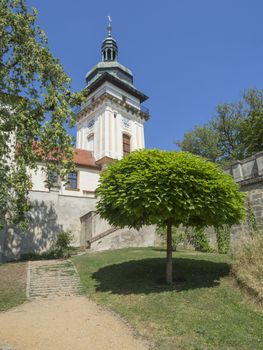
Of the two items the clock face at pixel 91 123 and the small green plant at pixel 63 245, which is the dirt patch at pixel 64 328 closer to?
the small green plant at pixel 63 245

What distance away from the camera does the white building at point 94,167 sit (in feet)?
76.0

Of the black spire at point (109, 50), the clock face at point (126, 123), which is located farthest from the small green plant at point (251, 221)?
the black spire at point (109, 50)

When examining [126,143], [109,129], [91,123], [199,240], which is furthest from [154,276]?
[91,123]

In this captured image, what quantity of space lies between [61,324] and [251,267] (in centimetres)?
693

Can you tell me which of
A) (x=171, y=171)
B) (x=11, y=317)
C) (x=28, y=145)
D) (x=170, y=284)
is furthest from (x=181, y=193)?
(x=28, y=145)

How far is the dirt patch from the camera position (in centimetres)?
766

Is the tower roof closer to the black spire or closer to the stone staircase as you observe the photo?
the black spire

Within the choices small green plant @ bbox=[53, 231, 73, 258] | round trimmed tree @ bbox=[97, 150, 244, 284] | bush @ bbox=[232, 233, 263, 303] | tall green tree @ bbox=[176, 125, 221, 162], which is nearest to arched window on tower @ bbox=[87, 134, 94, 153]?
tall green tree @ bbox=[176, 125, 221, 162]

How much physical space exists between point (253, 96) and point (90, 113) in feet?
72.2

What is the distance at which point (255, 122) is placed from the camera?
33469 mm

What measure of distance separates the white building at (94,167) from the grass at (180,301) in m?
7.53

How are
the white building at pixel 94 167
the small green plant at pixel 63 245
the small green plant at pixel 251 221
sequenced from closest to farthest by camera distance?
the small green plant at pixel 251 221 < the small green plant at pixel 63 245 < the white building at pixel 94 167

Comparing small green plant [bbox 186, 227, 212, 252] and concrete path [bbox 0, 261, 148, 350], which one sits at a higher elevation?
small green plant [bbox 186, 227, 212, 252]

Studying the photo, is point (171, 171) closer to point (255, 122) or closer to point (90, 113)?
point (255, 122)
